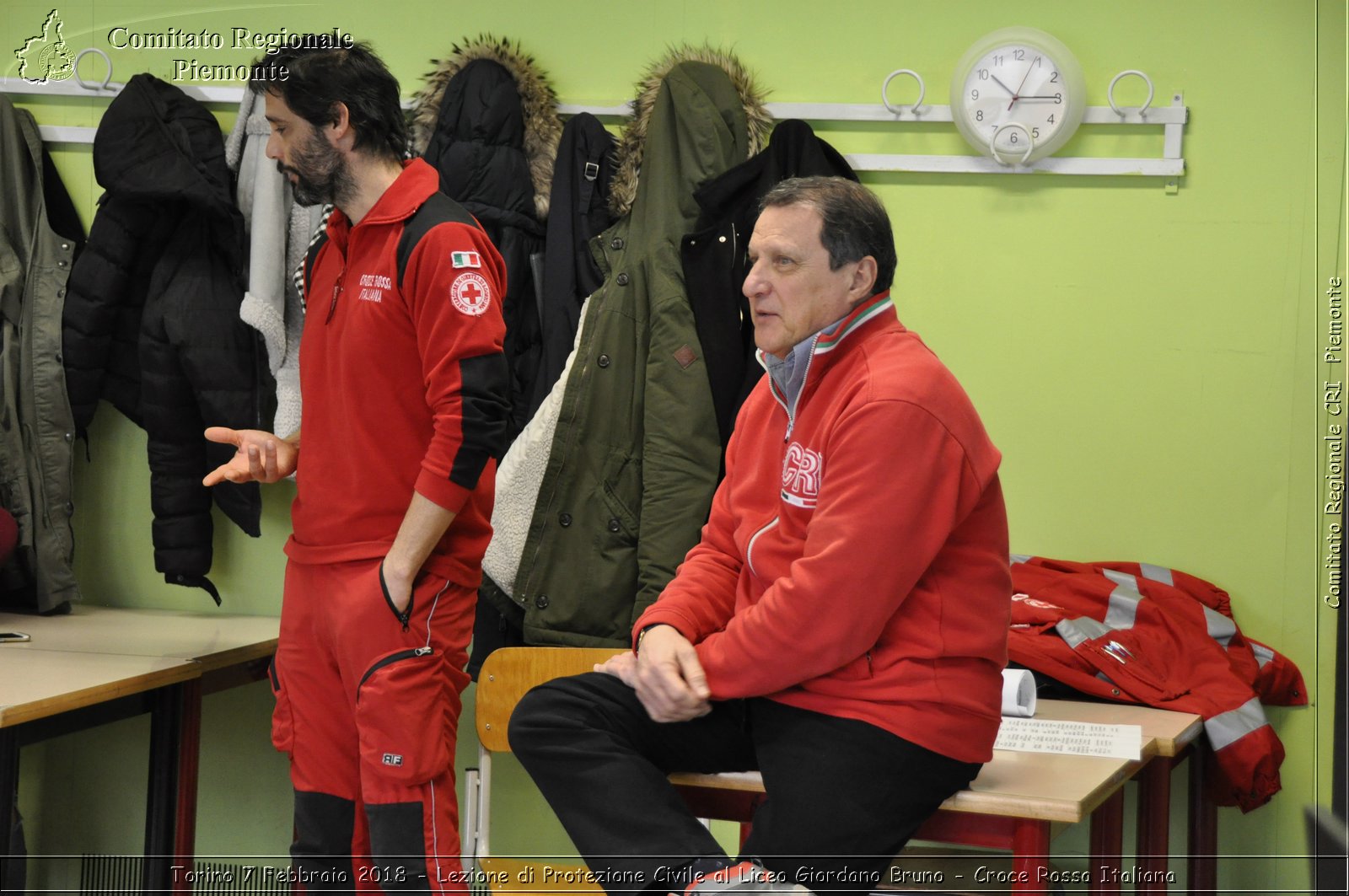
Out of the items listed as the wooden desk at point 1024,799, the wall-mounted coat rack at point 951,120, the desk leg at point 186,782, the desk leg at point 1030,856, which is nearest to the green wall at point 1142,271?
the wall-mounted coat rack at point 951,120

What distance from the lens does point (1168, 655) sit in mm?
2682

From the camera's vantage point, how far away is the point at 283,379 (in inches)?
125

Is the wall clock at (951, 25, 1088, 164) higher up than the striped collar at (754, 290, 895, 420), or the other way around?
the wall clock at (951, 25, 1088, 164)

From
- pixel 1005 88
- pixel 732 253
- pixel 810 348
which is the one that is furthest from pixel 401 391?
pixel 1005 88

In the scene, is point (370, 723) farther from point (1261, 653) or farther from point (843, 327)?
point (1261, 653)

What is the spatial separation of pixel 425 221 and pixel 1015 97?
1.50 meters

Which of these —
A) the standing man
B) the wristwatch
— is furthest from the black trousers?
the standing man

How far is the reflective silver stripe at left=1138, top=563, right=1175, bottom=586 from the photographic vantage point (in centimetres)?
292

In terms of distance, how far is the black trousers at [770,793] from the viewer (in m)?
1.62

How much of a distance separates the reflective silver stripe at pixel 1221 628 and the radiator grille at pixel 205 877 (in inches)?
94.0

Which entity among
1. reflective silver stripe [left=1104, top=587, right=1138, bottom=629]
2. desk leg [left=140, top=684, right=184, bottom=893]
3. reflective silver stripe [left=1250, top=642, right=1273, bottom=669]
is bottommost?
desk leg [left=140, top=684, right=184, bottom=893]

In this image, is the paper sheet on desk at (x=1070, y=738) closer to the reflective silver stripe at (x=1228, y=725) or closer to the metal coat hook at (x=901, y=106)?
the reflective silver stripe at (x=1228, y=725)

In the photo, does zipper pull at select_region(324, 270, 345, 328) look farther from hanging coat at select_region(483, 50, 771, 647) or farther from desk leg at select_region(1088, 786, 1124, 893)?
desk leg at select_region(1088, 786, 1124, 893)

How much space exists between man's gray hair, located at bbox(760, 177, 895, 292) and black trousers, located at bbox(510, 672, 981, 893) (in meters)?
0.64
